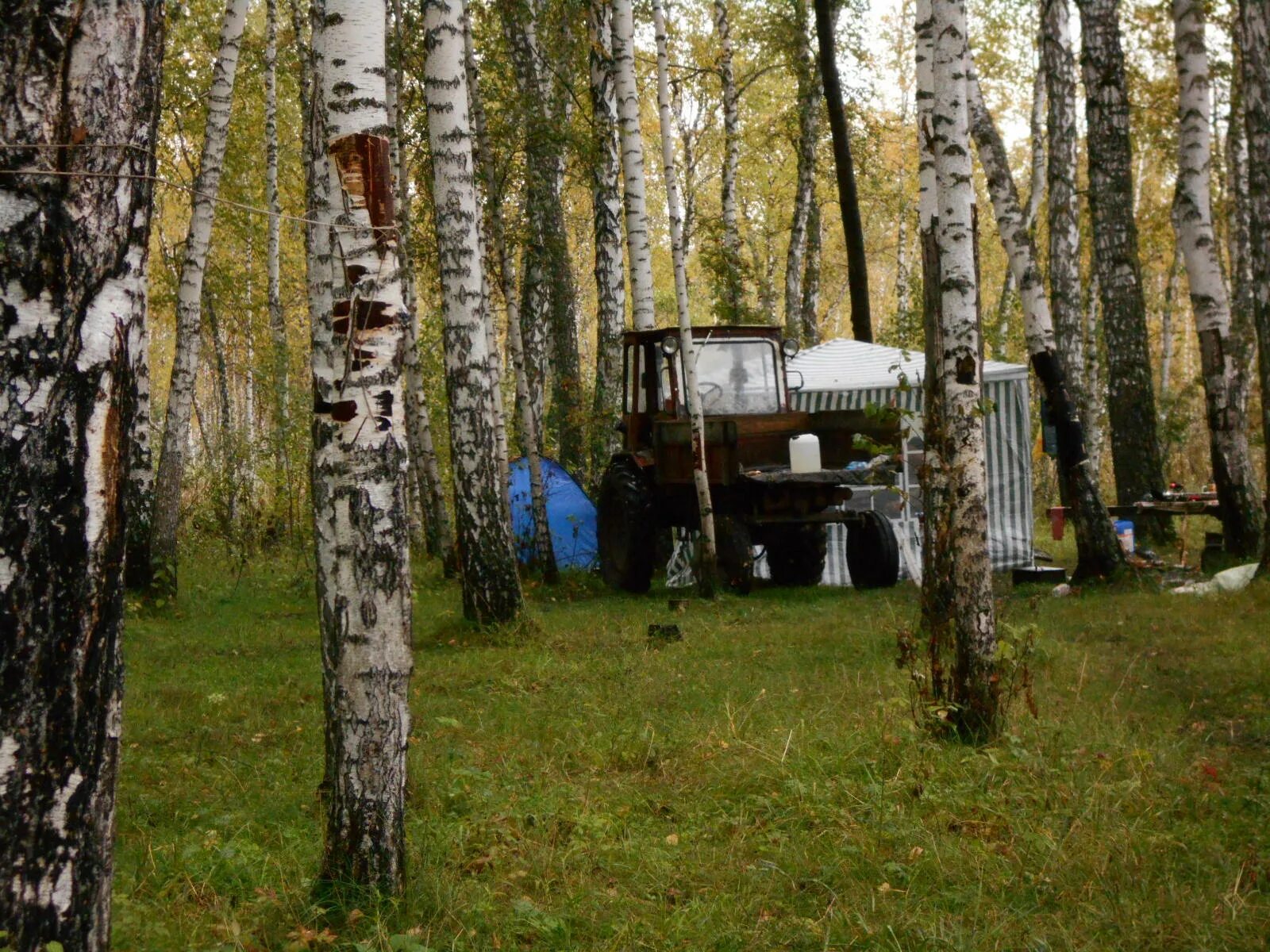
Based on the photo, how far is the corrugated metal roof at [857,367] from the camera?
49.7 feet

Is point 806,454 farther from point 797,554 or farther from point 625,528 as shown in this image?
point 625,528

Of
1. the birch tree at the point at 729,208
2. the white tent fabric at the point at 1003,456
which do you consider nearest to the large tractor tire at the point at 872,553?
the white tent fabric at the point at 1003,456

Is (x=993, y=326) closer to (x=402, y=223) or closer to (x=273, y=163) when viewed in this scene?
(x=273, y=163)

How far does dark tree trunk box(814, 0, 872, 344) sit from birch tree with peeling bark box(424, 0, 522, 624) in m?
9.61

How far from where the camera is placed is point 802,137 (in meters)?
Result: 24.4

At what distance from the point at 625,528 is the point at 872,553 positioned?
2.47 m

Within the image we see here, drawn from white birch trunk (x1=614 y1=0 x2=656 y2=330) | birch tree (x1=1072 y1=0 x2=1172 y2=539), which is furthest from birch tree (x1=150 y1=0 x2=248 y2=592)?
birch tree (x1=1072 y1=0 x2=1172 y2=539)

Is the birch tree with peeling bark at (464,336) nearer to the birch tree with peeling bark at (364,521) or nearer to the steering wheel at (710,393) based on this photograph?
the steering wheel at (710,393)

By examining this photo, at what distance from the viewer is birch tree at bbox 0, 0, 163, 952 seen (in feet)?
9.17

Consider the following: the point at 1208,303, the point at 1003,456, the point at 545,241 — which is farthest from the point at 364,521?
the point at 545,241

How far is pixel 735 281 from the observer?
61.3 feet

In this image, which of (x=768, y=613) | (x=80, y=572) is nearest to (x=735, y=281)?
(x=768, y=613)

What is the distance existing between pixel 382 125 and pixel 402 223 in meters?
8.90

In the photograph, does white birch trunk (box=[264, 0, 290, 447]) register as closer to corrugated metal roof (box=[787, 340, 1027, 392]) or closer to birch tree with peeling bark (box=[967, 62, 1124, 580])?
corrugated metal roof (box=[787, 340, 1027, 392])
